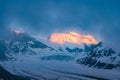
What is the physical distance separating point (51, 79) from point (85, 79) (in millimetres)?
18031

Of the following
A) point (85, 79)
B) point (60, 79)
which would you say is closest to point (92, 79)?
point (85, 79)

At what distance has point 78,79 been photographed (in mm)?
168750

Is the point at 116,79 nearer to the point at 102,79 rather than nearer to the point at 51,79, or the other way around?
the point at 102,79

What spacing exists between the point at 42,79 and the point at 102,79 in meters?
31.1

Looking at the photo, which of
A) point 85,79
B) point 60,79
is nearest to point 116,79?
point 85,79

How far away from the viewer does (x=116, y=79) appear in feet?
556

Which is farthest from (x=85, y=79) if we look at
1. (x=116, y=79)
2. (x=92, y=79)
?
(x=116, y=79)

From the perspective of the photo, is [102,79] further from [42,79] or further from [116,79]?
[42,79]

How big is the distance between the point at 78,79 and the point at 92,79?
7283 mm

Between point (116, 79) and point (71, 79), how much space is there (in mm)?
23366

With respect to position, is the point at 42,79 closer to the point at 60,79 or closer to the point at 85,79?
the point at 60,79

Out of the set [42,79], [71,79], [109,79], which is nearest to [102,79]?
[109,79]

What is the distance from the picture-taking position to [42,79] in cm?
16712

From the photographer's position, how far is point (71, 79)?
167 m
